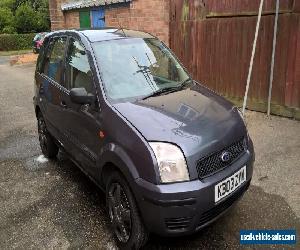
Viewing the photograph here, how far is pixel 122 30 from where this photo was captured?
4461 millimetres

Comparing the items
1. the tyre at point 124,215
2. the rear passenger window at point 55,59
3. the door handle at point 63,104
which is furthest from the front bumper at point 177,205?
the rear passenger window at point 55,59

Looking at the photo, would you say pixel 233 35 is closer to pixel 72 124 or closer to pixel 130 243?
pixel 72 124

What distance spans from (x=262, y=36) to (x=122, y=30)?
3512mm

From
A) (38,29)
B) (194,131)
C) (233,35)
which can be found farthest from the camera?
(38,29)

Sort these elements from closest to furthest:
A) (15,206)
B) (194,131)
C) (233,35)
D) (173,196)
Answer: (173,196) → (194,131) → (15,206) → (233,35)

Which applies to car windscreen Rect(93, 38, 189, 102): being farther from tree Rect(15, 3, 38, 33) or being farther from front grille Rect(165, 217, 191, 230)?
tree Rect(15, 3, 38, 33)

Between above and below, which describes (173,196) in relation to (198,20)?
below

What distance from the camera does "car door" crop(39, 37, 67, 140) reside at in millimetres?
4547

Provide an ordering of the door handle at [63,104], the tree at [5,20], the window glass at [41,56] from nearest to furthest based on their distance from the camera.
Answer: the door handle at [63,104] < the window glass at [41,56] < the tree at [5,20]

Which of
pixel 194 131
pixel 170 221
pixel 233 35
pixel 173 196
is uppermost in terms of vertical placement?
pixel 233 35

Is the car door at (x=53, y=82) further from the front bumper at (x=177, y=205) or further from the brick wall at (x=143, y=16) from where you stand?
the brick wall at (x=143, y=16)

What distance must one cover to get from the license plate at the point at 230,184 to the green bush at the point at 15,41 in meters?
34.7

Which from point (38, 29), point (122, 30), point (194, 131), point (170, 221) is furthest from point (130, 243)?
point (38, 29)

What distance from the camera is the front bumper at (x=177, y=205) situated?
2.80 m
